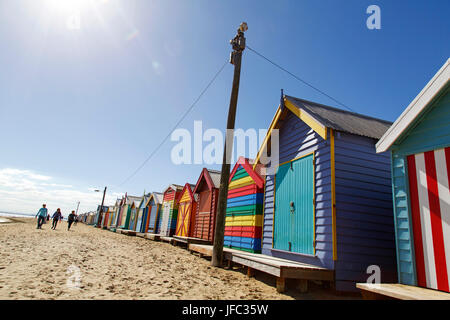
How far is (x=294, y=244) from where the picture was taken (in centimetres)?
697

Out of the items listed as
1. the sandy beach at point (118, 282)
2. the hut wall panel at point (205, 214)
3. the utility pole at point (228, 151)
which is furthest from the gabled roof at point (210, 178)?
the sandy beach at point (118, 282)

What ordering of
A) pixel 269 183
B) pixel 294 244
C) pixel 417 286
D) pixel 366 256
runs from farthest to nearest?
1. pixel 269 183
2. pixel 294 244
3. pixel 366 256
4. pixel 417 286

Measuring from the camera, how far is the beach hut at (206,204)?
560 inches

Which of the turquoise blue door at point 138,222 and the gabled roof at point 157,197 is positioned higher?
the gabled roof at point 157,197

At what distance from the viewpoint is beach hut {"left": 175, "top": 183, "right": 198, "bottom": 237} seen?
56.4ft

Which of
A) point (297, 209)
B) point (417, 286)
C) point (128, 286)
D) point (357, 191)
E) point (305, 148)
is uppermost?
point (305, 148)

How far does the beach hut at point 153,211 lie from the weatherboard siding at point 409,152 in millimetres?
21525

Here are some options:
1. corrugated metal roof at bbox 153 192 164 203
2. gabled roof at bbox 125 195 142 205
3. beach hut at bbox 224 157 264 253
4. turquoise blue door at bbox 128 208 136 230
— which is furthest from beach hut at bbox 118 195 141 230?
beach hut at bbox 224 157 264 253

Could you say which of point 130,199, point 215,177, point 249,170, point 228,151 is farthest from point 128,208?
point 228,151

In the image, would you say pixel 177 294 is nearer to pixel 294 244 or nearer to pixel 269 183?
pixel 294 244

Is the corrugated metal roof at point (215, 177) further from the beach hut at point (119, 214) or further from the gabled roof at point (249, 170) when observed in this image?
the beach hut at point (119, 214)

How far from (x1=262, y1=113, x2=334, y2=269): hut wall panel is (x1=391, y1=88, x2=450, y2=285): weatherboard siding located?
1.43 meters
